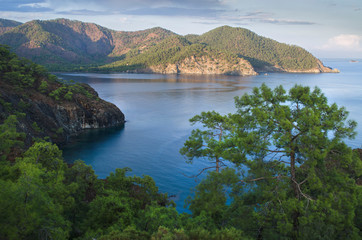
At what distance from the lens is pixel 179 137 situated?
194 ft

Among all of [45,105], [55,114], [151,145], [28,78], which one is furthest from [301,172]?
[28,78]

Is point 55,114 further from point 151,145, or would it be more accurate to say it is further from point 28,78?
point 151,145

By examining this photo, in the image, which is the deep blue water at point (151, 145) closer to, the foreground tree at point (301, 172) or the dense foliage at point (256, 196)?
the dense foliage at point (256, 196)

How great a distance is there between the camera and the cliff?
46853 millimetres

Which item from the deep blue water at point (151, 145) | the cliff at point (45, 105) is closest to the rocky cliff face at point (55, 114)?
the cliff at point (45, 105)

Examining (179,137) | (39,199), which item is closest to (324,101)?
(39,199)

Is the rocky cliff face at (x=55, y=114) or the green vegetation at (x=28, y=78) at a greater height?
the green vegetation at (x=28, y=78)

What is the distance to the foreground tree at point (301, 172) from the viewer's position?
13.2m

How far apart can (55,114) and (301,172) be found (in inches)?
2091

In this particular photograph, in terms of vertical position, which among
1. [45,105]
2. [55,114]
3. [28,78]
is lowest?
[55,114]

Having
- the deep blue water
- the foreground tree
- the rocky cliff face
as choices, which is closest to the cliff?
the rocky cliff face

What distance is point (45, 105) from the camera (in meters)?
55.0

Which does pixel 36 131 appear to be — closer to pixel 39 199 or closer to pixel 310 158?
pixel 39 199

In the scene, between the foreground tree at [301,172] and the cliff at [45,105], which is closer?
the foreground tree at [301,172]
